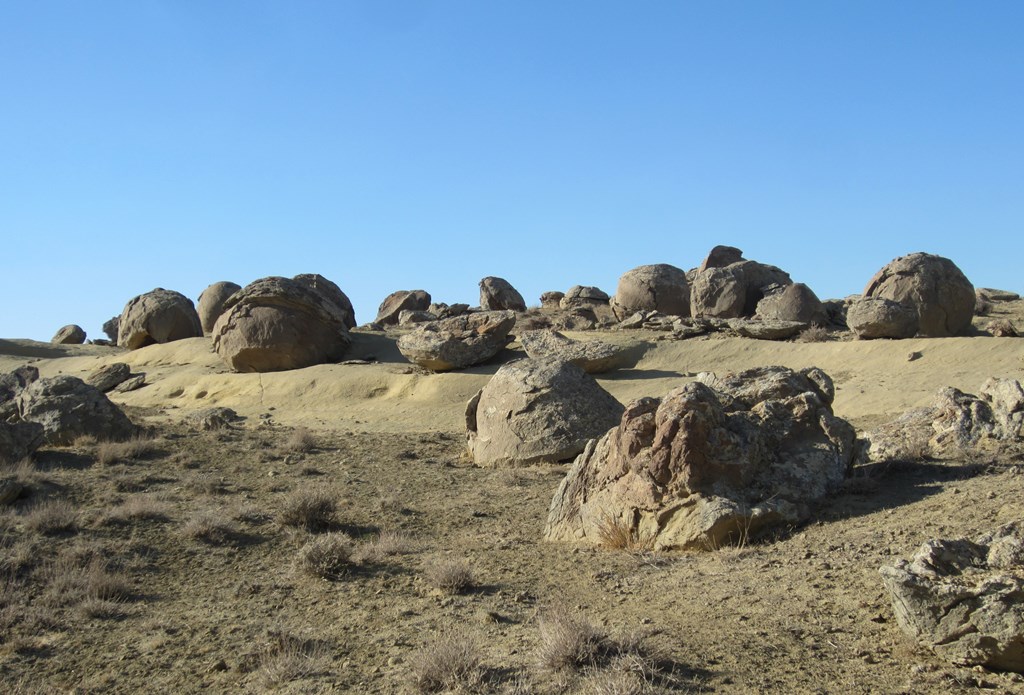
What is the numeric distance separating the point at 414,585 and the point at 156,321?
22.3 metres

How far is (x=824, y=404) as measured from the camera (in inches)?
351

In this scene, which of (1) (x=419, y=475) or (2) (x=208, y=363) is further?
(2) (x=208, y=363)

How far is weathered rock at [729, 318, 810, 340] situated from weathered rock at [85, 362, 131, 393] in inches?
574

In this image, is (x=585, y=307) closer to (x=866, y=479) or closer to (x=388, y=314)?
(x=388, y=314)

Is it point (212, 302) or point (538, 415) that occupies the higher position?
point (212, 302)

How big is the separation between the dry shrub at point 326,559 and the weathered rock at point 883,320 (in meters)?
15.6

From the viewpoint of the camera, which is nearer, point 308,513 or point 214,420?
point 308,513

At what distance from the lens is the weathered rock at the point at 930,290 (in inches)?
855

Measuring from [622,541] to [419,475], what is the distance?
4.72m

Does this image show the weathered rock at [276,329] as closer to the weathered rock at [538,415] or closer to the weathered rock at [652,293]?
the weathered rock at [652,293]

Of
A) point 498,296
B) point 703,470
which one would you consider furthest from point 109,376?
point 703,470

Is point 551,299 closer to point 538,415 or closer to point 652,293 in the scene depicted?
point 652,293

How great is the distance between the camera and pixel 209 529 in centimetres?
848

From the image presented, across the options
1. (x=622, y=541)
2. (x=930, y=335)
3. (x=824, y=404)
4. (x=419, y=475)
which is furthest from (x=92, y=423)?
(x=930, y=335)
